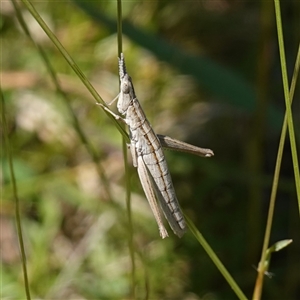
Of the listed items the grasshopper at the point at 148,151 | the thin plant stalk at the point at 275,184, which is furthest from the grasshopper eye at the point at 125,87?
the thin plant stalk at the point at 275,184

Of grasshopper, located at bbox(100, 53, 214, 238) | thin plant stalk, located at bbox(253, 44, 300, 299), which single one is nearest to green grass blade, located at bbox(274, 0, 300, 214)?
thin plant stalk, located at bbox(253, 44, 300, 299)

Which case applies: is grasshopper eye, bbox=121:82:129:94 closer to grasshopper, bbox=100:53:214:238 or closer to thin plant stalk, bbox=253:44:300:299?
grasshopper, bbox=100:53:214:238

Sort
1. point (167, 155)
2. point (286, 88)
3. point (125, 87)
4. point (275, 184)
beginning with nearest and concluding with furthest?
point (286, 88) < point (275, 184) < point (125, 87) < point (167, 155)

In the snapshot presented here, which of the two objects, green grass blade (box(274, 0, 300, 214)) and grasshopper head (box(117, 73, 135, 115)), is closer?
green grass blade (box(274, 0, 300, 214))

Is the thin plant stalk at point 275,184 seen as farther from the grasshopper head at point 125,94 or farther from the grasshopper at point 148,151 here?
the grasshopper head at point 125,94

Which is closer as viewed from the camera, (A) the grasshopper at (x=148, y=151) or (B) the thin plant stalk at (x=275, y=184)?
(B) the thin plant stalk at (x=275, y=184)

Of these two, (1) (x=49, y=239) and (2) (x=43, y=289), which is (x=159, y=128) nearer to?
(1) (x=49, y=239)

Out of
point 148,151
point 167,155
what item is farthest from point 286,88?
point 167,155

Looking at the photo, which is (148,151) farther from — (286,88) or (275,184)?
(286,88)

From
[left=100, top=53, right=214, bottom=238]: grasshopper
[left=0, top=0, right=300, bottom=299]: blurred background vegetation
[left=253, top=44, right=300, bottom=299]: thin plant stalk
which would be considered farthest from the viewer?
[left=0, top=0, right=300, bottom=299]: blurred background vegetation

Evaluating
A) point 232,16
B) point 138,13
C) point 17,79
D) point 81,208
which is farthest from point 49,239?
point 232,16
